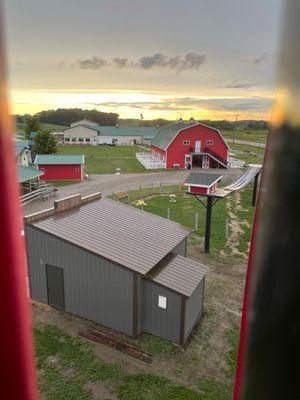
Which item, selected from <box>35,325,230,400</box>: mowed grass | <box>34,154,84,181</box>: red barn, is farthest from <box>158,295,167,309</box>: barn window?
<box>34,154,84,181</box>: red barn

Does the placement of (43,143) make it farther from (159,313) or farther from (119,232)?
(159,313)

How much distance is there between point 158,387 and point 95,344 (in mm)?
1968

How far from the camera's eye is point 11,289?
61 centimetres

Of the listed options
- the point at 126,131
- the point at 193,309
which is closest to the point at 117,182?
the point at 193,309

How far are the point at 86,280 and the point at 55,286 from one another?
3.92 ft

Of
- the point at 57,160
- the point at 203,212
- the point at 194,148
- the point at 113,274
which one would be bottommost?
the point at 203,212

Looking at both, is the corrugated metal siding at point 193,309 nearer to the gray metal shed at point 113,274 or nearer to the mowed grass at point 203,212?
the gray metal shed at point 113,274

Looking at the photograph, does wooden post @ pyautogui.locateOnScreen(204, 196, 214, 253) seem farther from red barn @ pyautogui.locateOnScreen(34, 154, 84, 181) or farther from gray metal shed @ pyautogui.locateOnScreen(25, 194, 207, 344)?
red barn @ pyautogui.locateOnScreen(34, 154, 84, 181)

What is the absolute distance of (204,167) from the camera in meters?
36.2

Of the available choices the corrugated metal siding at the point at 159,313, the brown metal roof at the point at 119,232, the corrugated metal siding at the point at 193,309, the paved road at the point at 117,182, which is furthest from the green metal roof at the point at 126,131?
the corrugated metal siding at the point at 159,313

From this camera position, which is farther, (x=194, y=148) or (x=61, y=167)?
(x=194, y=148)

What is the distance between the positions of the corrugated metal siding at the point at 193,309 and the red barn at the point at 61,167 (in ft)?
71.6

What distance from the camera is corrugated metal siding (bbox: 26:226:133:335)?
8312 mm

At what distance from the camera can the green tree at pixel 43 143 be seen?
1323 inches
